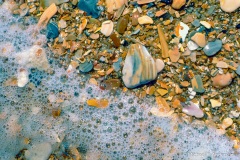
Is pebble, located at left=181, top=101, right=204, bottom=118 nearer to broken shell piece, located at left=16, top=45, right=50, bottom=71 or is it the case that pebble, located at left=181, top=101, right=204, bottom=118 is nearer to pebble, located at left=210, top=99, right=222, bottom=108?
pebble, located at left=210, top=99, right=222, bottom=108

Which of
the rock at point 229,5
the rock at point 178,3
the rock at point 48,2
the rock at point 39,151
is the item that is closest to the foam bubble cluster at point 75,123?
the rock at point 39,151

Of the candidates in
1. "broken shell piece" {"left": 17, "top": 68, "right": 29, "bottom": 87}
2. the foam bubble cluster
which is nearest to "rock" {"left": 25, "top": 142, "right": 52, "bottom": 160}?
the foam bubble cluster

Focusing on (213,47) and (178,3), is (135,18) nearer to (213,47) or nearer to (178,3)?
(178,3)

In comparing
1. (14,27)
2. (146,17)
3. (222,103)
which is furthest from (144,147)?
(14,27)

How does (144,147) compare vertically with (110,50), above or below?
below

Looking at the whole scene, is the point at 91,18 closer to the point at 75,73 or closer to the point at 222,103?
the point at 75,73

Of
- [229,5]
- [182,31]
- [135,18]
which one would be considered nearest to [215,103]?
[182,31]
